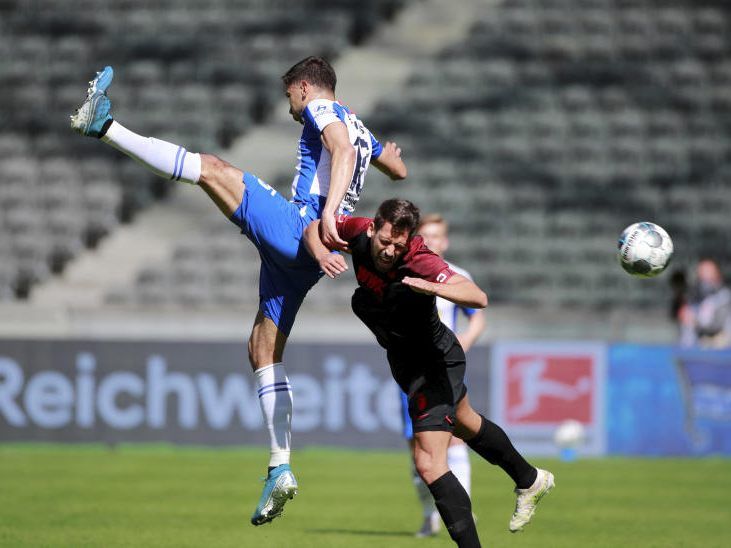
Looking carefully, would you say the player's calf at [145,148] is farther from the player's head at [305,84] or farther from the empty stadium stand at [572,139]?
the empty stadium stand at [572,139]

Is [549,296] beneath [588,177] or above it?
beneath

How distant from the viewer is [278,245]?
22.2 ft

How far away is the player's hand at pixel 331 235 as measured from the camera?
643cm

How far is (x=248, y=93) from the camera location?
798 inches

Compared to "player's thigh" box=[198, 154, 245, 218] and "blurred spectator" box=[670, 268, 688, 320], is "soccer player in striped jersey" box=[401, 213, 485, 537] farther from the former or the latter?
"blurred spectator" box=[670, 268, 688, 320]

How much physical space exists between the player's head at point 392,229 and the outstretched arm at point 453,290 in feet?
0.68

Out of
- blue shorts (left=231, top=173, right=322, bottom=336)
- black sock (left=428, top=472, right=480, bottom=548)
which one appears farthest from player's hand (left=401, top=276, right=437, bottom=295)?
black sock (left=428, top=472, right=480, bottom=548)

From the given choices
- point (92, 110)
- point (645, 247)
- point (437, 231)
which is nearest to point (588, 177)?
point (437, 231)

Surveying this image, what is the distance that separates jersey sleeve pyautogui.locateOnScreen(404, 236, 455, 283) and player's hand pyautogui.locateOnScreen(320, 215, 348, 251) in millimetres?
347

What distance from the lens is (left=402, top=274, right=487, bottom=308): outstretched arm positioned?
6.03 m

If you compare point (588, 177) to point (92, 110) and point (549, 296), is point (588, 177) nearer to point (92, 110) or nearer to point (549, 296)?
point (549, 296)

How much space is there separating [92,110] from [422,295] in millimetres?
1938

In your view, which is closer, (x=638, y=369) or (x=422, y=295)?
(x=422, y=295)

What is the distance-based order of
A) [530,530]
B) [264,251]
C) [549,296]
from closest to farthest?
[264,251] → [530,530] → [549,296]
